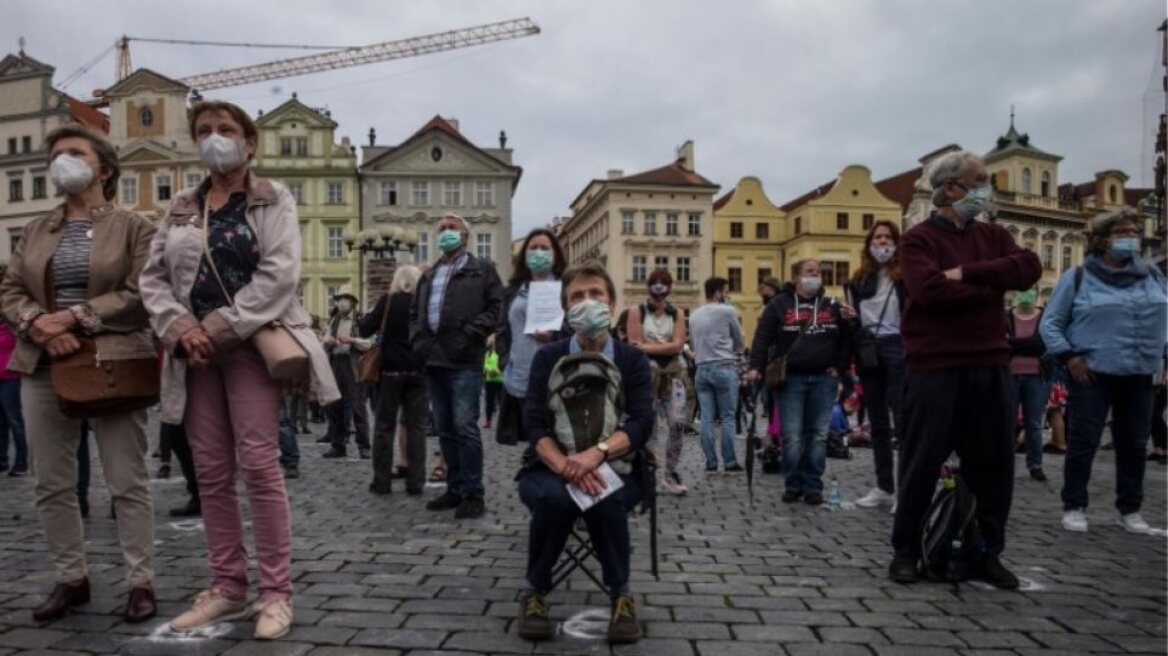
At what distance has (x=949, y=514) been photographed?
4660 mm

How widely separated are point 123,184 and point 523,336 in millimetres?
60932

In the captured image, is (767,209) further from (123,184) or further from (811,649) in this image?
(811,649)

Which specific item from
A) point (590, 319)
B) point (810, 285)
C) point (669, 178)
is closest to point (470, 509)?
→ point (590, 319)

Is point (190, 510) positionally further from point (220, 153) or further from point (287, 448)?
point (220, 153)

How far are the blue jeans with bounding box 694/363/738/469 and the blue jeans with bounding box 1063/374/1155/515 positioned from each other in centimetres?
324

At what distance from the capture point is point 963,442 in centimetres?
470

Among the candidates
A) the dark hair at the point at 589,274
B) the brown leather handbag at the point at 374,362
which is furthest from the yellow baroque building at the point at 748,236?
the dark hair at the point at 589,274

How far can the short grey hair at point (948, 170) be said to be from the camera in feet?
15.5

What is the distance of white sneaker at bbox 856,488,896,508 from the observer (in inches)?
275

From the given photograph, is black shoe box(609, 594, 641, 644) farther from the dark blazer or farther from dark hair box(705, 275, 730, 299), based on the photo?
dark hair box(705, 275, 730, 299)

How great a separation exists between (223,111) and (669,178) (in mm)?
62615

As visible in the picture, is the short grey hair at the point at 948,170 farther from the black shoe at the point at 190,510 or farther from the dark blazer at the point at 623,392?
the black shoe at the point at 190,510

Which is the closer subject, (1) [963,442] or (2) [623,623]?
(2) [623,623]

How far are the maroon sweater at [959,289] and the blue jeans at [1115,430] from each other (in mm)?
1811
